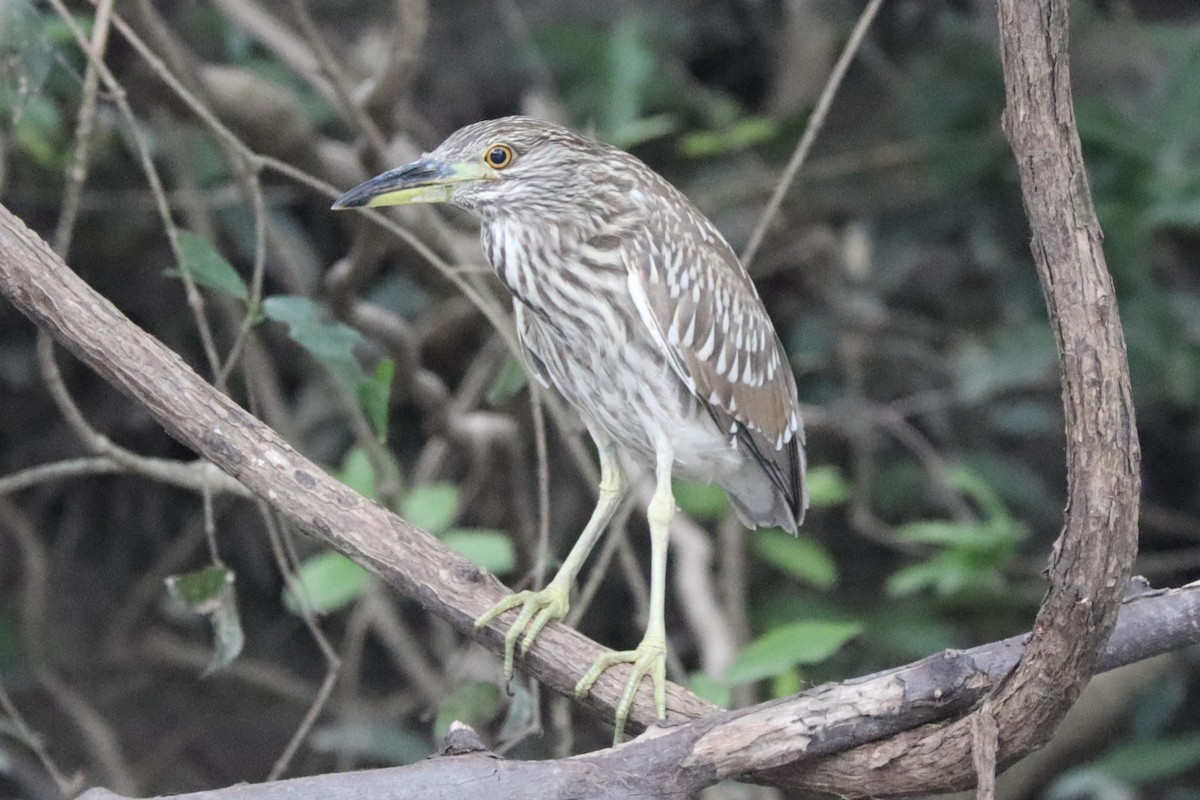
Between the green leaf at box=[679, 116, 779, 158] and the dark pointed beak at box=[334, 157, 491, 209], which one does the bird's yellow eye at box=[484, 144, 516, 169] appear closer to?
the dark pointed beak at box=[334, 157, 491, 209]

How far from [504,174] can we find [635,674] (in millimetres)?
831

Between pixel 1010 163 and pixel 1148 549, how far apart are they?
54.8 inches

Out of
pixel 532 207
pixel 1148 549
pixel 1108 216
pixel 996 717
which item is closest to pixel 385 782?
pixel 996 717

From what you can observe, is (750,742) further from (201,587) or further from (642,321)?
(201,587)

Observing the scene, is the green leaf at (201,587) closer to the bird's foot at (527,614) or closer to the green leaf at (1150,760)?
the bird's foot at (527,614)

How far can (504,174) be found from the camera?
224 centimetres

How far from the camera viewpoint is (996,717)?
5.37ft

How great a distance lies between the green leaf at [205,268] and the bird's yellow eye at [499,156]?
0.44 metres

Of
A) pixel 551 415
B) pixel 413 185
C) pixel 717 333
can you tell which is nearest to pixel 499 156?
pixel 413 185

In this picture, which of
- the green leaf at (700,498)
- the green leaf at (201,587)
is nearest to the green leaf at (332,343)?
the green leaf at (201,587)

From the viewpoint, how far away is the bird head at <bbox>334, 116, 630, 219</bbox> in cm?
214

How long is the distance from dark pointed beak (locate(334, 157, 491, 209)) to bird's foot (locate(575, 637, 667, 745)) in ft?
2.50

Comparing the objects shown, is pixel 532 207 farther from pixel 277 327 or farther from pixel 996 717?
pixel 277 327

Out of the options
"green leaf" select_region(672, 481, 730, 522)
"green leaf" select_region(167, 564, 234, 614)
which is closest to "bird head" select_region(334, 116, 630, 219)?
"green leaf" select_region(167, 564, 234, 614)
